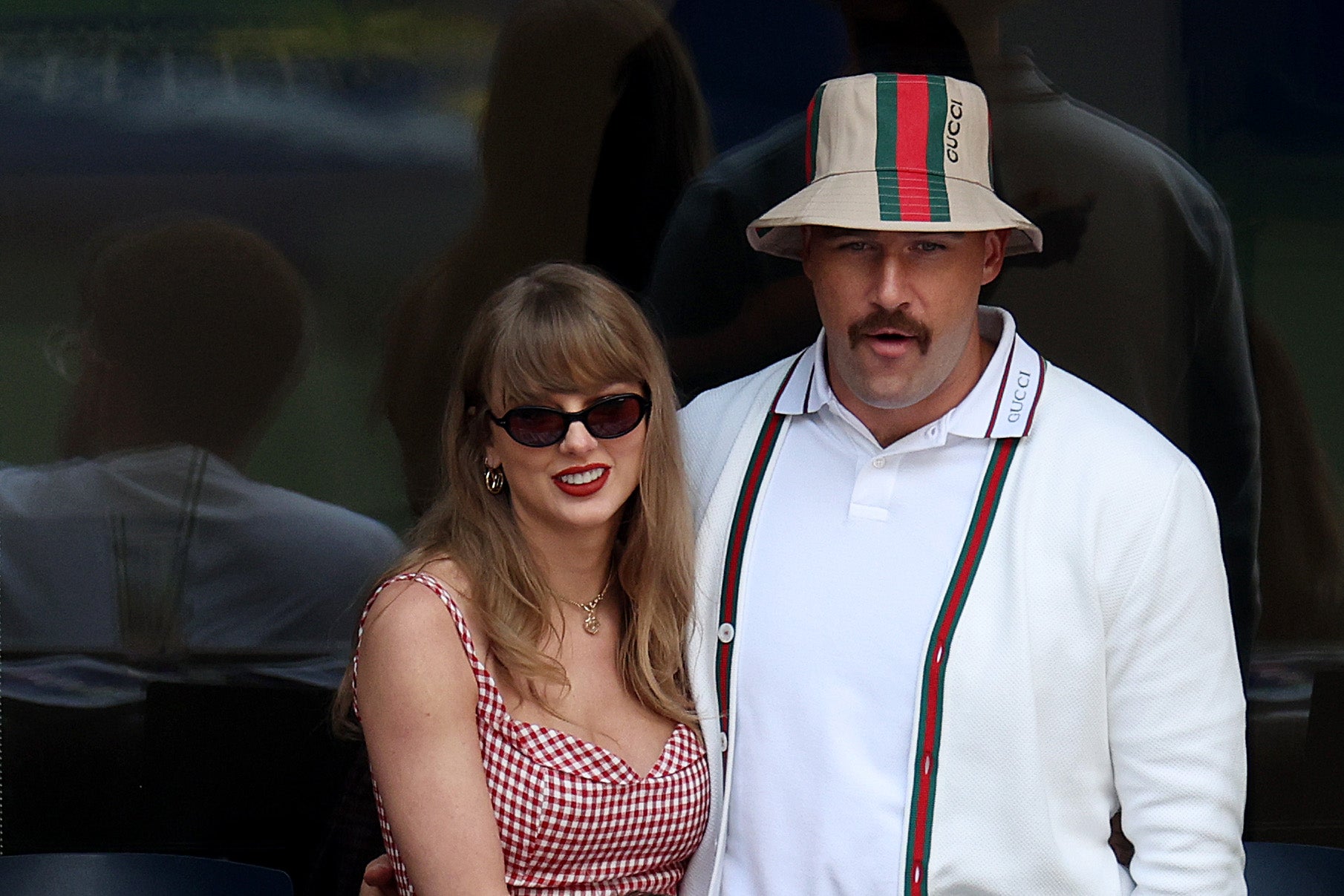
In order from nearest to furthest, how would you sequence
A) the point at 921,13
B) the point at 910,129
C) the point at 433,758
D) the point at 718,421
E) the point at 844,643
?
the point at 433,758, the point at 844,643, the point at 910,129, the point at 718,421, the point at 921,13

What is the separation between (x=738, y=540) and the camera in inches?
83.6

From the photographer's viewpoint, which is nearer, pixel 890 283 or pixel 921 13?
pixel 890 283

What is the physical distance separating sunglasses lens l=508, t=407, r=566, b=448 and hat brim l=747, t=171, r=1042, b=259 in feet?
1.38

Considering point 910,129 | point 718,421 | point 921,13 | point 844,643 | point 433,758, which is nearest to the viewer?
point 433,758

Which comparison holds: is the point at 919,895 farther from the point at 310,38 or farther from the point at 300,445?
the point at 310,38

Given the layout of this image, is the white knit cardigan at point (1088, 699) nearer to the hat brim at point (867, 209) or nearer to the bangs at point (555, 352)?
the hat brim at point (867, 209)

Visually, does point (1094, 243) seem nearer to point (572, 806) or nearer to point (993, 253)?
point (993, 253)

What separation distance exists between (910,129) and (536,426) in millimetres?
661

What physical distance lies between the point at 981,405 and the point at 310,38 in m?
1.48

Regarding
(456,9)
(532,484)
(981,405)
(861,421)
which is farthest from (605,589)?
(456,9)

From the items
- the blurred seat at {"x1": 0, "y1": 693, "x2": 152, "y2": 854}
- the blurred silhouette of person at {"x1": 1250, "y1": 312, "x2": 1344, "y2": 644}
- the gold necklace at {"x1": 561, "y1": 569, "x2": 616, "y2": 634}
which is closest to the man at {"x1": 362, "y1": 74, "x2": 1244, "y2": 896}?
the gold necklace at {"x1": 561, "y1": 569, "x2": 616, "y2": 634}

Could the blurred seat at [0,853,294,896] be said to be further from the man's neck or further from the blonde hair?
the man's neck

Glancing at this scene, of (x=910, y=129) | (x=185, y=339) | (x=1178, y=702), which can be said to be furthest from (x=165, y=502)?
(x=1178, y=702)

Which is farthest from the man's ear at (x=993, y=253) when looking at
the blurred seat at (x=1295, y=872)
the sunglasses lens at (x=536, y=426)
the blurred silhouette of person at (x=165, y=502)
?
the blurred silhouette of person at (x=165, y=502)
